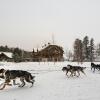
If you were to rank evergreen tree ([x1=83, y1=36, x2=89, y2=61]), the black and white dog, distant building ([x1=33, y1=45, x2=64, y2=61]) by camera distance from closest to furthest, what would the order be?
the black and white dog < distant building ([x1=33, y1=45, x2=64, y2=61]) < evergreen tree ([x1=83, y1=36, x2=89, y2=61])

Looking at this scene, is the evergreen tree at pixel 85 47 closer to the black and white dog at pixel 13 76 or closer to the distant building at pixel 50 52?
the distant building at pixel 50 52

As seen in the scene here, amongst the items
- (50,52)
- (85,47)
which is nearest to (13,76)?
(50,52)

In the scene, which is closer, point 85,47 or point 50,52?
point 50,52

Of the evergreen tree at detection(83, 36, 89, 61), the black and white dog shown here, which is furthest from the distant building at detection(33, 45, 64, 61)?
the black and white dog

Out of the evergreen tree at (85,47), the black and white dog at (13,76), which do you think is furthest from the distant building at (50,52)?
the black and white dog at (13,76)

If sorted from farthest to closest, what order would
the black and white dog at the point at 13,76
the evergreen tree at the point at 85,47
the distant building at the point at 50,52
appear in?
1. the evergreen tree at the point at 85,47
2. the distant building at the point at 50,52
3. the black and white dog at the point at 13,76

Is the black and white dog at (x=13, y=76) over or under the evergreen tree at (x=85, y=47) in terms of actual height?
under

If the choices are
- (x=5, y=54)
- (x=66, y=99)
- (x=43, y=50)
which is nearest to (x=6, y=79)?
(x=66, y=99)

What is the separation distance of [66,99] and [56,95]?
0.98 meters

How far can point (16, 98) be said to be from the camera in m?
9.42

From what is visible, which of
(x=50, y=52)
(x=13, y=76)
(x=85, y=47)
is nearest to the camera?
(x=13, y=76)

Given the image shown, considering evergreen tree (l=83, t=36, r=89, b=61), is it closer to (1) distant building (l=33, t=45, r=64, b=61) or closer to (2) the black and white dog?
(1) distant building (l=33, t=45, r=64, b=61)

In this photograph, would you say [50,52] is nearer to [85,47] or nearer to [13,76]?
[85,47]

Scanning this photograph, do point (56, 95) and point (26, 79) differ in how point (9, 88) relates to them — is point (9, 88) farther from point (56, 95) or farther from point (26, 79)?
point (56, 95)
